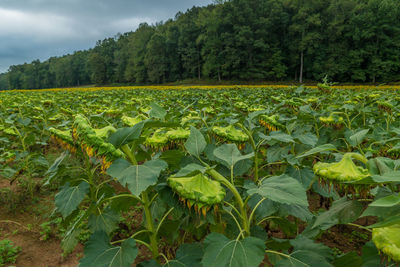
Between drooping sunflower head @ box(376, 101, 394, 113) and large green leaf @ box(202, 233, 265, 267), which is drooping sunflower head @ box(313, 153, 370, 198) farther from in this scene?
drooping sunflower head @ box(376, 101, 394, 113)

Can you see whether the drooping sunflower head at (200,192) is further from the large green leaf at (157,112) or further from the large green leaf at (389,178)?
the large green leaf at (157,112)

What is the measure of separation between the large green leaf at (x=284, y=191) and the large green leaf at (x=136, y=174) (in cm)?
34

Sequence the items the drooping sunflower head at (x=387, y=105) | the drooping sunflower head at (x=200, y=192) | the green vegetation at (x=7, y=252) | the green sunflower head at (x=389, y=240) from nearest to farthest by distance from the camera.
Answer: the green sunflower head at (x=389, y=240) → the drooping sunflower head at (x=200, y=192) → the green vegetation at (x=7, y=252) → the drooping sunflower head at (x=387, y=105)

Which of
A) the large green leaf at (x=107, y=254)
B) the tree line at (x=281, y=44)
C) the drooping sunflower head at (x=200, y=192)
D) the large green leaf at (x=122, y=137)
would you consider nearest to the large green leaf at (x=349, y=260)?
the drooping sunflower head at (x=200, y=192)

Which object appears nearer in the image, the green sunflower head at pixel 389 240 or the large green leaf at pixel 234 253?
the green sunflower head at pixel 389 240

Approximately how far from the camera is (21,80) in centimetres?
8156

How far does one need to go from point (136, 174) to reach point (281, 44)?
172ft

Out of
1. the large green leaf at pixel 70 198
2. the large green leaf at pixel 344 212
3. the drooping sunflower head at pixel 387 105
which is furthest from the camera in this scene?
the drooping sunflower head at pixel 387 105

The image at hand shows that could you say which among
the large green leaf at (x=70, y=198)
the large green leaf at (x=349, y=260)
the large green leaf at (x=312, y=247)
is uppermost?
the large green leaf at (x=70, y=198)

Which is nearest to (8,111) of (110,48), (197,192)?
(197,192)

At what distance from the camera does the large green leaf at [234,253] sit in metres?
0.82

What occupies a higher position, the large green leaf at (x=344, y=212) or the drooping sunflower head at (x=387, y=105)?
the drooping sunflower head at (x=387, y=105)

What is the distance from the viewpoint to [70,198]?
1.39 metres

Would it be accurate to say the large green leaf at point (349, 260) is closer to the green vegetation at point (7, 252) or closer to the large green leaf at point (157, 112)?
the large green leaf at point (157, 112)
